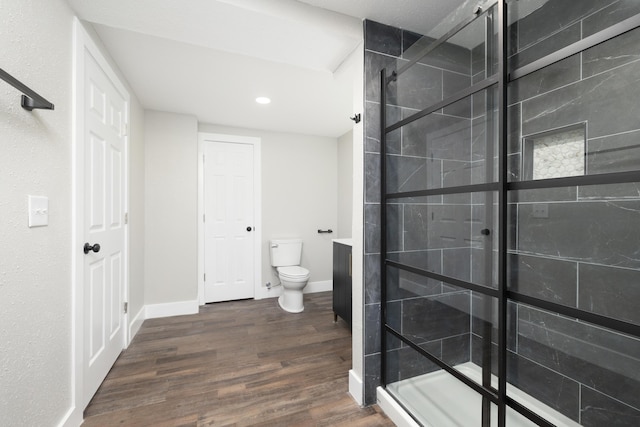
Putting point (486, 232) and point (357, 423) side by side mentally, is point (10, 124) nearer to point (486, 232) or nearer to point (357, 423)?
point (486, 232)

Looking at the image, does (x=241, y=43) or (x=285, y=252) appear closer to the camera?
(x=241, y=43)

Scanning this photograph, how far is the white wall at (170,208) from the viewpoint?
296 cm

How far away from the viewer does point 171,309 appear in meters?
3.02

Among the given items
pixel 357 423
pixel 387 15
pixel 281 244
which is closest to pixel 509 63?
pixel 387 15

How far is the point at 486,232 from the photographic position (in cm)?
125

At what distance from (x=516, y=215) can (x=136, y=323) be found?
10.3 ft

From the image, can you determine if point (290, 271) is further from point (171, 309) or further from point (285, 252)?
point (171, 309)

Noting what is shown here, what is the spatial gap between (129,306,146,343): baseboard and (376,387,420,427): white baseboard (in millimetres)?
2175

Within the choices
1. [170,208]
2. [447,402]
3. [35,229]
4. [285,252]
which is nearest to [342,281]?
[285,252]

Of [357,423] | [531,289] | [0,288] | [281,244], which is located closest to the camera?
[0,288]

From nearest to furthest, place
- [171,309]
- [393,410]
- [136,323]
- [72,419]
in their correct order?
[72,419] → [393,410] → [136,323] → [171,309]

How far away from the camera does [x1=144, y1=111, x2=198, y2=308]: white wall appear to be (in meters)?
2.96

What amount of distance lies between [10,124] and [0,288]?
1.94 ft

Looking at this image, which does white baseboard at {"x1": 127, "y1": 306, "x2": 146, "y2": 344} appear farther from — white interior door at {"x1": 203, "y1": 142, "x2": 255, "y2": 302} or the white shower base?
the white shower base
